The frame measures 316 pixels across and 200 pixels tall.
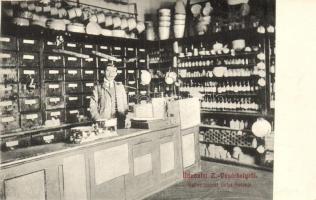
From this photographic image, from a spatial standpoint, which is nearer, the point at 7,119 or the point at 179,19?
the point at 7,119

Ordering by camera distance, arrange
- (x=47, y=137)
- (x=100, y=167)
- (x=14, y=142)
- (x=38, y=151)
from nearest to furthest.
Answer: (x=38, y=151) < (x=100, y=167) < (x=14, y=142) < (x=47, y=137)

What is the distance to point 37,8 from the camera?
3479mm

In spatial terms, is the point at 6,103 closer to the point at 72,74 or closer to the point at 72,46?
the point at 72,74

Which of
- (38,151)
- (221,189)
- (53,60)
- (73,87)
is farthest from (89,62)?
(221,189)

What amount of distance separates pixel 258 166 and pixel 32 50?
2747 mm

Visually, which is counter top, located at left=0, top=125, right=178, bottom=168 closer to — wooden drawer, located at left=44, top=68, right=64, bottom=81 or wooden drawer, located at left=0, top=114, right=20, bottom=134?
wooden drawer, located at left=0, top=114, right=20, bottom=134

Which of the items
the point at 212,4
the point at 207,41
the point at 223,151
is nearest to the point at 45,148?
the point at 223,151

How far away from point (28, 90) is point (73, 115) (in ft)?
2.00

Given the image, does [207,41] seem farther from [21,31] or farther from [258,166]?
[21,31]

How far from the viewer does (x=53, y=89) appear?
3.56 metres

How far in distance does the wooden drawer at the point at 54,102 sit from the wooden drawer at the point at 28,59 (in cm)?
38

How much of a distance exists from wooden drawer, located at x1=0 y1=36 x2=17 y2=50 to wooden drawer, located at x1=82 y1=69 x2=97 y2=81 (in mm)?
851
